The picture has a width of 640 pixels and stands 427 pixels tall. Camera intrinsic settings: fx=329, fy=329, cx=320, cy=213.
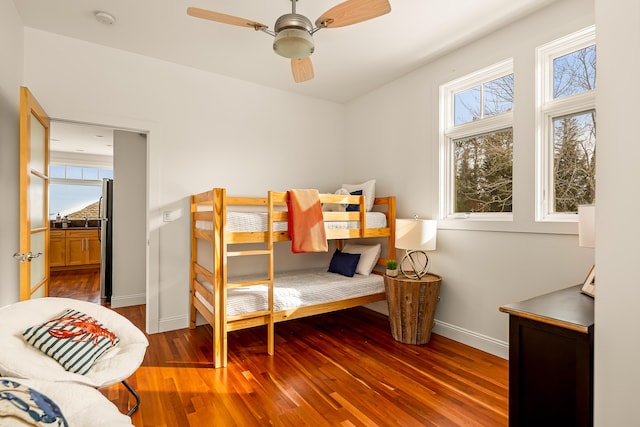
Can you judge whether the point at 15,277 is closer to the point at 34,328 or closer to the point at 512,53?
the point at 34,328

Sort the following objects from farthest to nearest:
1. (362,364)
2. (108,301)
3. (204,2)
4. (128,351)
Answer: (108,301) → (362,364) → (204,2) → (128,351)

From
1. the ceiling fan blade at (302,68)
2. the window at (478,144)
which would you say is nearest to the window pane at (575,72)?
the window at (478,144)

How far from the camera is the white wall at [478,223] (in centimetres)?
238

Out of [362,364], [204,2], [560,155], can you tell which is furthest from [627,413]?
[204,2]

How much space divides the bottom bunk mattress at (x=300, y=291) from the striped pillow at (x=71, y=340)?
971 millimetres

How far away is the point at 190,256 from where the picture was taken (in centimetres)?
345

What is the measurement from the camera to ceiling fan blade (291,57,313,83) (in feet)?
8.13

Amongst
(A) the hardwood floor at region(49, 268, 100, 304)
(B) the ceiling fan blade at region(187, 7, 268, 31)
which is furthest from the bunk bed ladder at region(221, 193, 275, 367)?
(A) the hardwood floor at region(49, 268, 100, 304)

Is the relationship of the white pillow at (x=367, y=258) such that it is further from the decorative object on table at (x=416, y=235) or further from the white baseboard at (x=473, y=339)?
the white baseboard at (x=473, y=339)

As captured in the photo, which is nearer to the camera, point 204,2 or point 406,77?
point 204,2

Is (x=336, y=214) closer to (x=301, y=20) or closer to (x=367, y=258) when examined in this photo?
(x=367, y=258)

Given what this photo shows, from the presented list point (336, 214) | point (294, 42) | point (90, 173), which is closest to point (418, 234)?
point (336, 214)

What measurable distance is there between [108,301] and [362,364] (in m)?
3.54

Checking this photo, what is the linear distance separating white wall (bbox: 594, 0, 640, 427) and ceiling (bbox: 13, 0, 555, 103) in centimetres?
151
